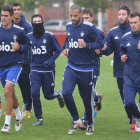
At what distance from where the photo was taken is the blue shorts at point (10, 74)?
8.91 metres

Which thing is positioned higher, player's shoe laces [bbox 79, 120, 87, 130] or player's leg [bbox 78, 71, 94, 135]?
player's leg [bbox 78, 71, 94, 135]

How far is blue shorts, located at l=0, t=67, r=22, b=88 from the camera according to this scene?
8914 mm

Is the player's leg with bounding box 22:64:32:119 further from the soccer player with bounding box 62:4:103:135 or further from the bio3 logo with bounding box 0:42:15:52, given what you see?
the soccer player with bounding box 62:4:103:135

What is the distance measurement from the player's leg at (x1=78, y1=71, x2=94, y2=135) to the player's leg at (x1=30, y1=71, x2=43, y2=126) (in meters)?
1.31

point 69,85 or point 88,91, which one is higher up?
A: point 69,85

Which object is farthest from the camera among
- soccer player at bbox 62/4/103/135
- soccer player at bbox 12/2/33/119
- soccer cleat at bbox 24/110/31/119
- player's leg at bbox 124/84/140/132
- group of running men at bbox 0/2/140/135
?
soccer cleat at bbox 24/110/31/119

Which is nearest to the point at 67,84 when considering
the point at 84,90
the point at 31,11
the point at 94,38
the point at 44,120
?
the point at 84,90

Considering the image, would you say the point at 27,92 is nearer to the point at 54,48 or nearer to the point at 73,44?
the point at 54,48

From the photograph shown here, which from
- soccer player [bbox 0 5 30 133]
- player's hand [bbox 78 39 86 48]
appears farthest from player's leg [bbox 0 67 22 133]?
player's hand [bbox 78 39 86 48]

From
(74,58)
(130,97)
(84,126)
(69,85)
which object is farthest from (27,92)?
(130,97)

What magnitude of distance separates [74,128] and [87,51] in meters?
1.49

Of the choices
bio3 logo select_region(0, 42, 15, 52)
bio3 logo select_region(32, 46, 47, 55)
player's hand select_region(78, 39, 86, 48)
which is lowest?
bio3 logo select_region(32, 46, 47, 55)

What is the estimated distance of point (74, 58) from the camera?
8891mm

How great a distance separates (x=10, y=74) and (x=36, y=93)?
1116 millimetres
